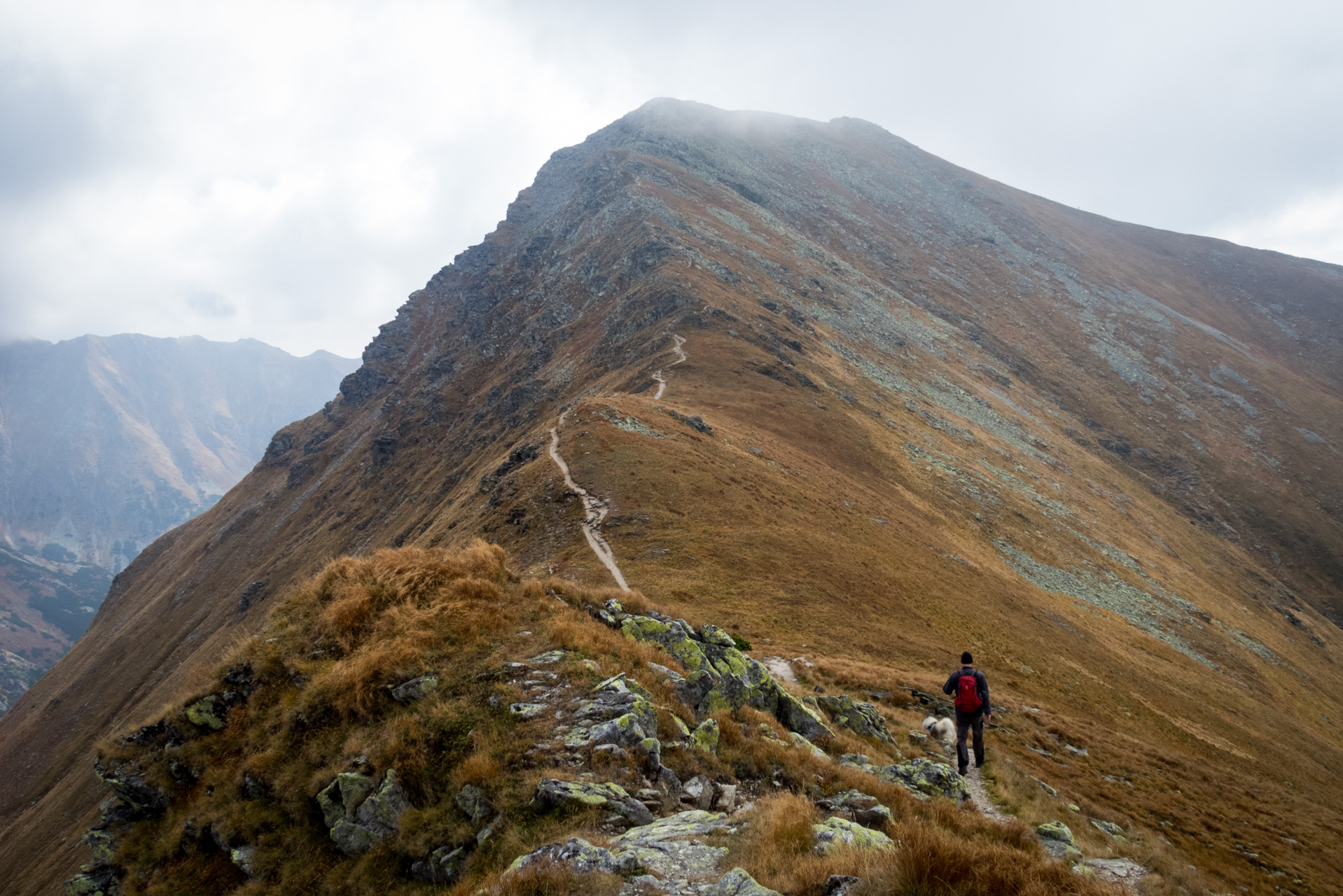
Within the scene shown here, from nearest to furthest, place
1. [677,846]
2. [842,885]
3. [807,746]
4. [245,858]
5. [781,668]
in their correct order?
[842,885]
[677,846]
[245,858]
[807,746]
[781,668]

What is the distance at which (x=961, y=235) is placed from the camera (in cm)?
15600

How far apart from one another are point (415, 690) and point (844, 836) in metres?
7.58

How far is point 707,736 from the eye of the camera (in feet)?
36.0

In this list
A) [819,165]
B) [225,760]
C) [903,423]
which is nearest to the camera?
[225,760]

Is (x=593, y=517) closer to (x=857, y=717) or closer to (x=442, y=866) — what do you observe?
(x=857, y=717)

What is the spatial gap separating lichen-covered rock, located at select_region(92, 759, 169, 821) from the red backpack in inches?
674

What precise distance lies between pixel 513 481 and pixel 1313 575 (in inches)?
4237

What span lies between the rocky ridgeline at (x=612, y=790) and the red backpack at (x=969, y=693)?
1.65 m

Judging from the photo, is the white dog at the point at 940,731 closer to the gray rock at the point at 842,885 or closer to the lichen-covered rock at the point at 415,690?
the gray rock at the point at 842,885

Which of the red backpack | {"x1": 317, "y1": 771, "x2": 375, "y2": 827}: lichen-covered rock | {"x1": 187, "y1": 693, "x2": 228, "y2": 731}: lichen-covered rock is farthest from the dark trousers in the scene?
{"x1": 187, "y1": 693, "x2": 228, "y2": 731}: lichen-covered rock

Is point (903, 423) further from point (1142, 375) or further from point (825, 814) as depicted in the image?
point (1142, 375)

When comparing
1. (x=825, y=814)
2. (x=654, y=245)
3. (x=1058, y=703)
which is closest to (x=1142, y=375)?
(x=654, y=245)

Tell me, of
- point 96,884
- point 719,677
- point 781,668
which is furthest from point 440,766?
point 781,668

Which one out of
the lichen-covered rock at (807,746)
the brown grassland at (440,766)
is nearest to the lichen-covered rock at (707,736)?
the brown grassland at (440,766)
